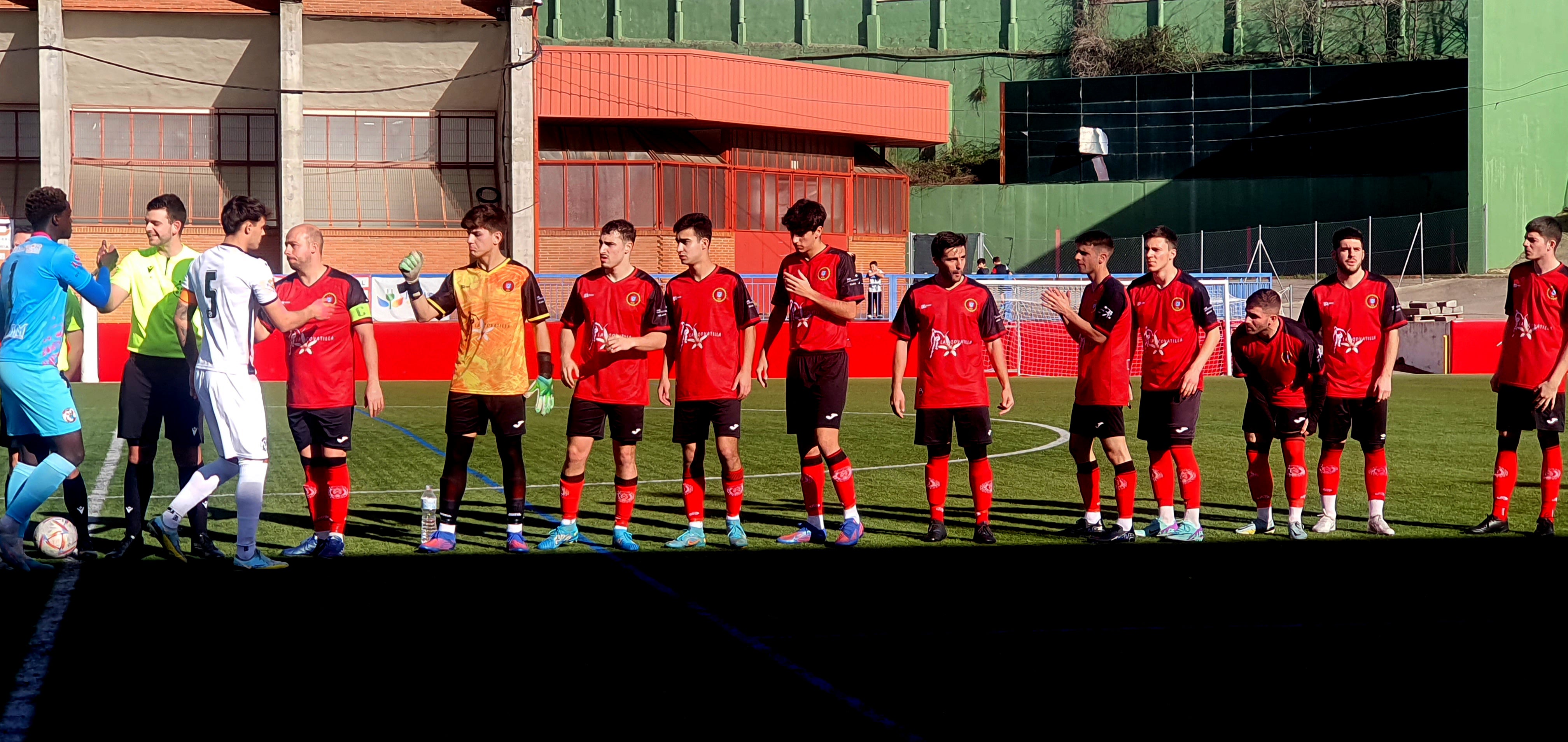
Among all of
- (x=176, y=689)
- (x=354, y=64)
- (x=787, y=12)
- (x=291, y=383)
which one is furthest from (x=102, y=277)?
(x=787, y=12)

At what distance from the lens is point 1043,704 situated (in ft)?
16.5

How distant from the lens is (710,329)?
851cm

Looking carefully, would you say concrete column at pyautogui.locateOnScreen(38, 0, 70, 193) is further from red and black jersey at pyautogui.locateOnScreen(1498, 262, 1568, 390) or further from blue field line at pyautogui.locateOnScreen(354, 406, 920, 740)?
red and black jersey at pyautogui.locateOnScreen(1498, 262, 1568, 390)

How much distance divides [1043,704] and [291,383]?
16.0 ft

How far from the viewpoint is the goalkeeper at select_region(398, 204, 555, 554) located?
8.32 metres

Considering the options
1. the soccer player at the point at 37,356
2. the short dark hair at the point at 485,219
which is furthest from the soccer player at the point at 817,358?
the soccer player at the point at 37,356

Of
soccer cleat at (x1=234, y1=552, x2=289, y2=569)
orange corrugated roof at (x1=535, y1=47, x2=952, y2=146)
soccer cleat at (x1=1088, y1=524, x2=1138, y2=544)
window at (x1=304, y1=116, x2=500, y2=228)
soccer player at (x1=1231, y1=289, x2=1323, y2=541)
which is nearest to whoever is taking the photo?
soccer cleat at (x1=234, y1=552, x2=289, y2=569)

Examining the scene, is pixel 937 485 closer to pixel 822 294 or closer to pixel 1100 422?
pixel 1100 422

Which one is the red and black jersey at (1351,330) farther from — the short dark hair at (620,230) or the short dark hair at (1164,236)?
the short dark hair at (620,230)

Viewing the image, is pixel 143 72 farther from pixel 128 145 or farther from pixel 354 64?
pixel 354 64

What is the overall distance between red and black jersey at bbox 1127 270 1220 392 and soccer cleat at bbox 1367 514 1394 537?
4.62ft

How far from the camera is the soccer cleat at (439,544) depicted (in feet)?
27.0

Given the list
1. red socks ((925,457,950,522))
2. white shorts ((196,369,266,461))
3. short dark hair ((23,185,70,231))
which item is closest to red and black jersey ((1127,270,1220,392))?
red socks ((925,457,950,522))

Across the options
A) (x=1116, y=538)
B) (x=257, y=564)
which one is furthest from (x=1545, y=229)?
(x=257, y=564)
